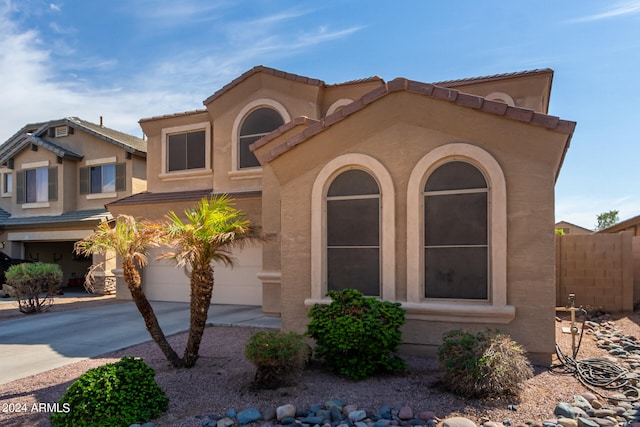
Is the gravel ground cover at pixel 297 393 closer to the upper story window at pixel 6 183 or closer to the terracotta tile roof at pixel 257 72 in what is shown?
the terracotta tile roof at pixel 257 72

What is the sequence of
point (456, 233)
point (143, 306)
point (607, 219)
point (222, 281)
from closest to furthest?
point (143, 306)
point (456, 233)
point (222, 281)
point (607, 219)

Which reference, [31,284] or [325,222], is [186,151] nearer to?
[31,284]

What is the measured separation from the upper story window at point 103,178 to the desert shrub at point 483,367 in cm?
1784

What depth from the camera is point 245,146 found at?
44.9 feet

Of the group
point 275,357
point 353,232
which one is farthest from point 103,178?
point 275,357

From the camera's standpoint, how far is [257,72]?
13.4 metres

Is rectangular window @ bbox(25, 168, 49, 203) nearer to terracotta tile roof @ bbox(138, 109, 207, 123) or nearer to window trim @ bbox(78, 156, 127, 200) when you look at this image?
window trim @ bbox(78, 156, 127, 200)

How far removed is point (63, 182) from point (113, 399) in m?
18.8

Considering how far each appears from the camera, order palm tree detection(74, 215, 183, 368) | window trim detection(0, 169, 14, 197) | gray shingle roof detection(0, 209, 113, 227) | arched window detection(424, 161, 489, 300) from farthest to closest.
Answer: window trim detection(0, 169, 14, 197)
gray shingle roof detection(0, 209, 113, 227)
arched window detection(424, 161, 489, 300)
palm tree detection(74, 215, 183, 368)

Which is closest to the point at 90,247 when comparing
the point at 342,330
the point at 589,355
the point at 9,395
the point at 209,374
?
the point at 9,395

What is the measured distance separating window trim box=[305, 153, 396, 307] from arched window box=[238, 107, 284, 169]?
5944 millimetres

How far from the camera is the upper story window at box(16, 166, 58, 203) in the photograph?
20.5 meters

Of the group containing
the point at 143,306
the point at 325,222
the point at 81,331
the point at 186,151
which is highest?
the point at 186,151

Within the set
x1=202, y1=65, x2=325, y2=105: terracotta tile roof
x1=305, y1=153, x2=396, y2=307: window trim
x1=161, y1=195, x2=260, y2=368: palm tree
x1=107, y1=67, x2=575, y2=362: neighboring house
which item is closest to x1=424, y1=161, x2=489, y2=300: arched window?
x1=107, y1=67, x2=575, y2=362: neighboring house
